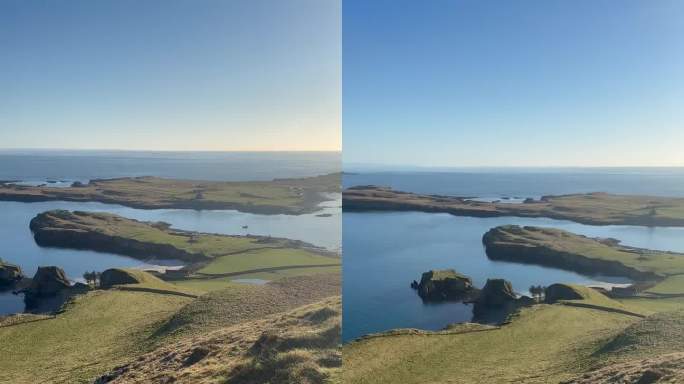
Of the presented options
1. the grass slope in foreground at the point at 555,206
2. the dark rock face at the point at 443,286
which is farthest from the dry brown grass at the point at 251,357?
the grass slope in foreground at the point at 555,206

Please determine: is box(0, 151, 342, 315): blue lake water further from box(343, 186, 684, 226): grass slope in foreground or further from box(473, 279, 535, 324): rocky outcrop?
box(343, 186, 684, 226): grass slope in foreground

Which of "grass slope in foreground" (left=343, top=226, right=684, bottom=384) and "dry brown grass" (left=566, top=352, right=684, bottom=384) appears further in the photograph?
"grass slope in foreground" (left=343, top=226, right=684, bottom=384)

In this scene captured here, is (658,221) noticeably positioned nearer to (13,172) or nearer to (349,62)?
(349,62)

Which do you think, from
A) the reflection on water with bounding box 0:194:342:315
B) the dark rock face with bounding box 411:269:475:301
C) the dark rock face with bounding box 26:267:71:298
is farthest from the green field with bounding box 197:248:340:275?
the dark rock face with bounding box 411:269:475:301

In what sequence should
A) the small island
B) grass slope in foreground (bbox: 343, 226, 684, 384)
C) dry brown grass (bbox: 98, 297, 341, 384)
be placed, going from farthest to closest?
the small island, grass slope in foreground (bbox: 343, 226, 684, 384), dry brown grass (bbox: 98, 297, 341, 384)

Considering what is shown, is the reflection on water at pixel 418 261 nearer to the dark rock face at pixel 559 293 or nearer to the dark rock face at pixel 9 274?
the dark rock face at pixel 559 293

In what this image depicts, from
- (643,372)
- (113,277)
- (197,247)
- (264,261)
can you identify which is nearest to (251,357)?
(264,261)

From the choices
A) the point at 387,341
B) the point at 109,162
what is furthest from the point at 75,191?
the point at 387,341
